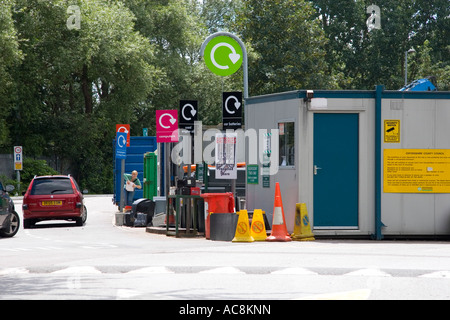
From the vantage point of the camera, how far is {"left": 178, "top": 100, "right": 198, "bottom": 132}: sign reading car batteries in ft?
67.9

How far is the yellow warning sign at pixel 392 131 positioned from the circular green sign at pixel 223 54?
21.7 ft

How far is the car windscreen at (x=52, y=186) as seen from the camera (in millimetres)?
25109

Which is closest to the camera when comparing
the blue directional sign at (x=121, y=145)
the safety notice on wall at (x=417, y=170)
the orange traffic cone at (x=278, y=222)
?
the orange traffic cone at (x=278, y=222)

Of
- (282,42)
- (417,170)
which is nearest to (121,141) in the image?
(417,170)

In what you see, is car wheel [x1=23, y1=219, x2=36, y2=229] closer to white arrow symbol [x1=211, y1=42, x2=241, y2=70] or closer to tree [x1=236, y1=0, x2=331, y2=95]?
white arrow symbol [x1=211, y1=42, x2=241, y2=70]

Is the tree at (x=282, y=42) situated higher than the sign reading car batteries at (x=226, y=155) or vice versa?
the tree at (x=282, y=42)

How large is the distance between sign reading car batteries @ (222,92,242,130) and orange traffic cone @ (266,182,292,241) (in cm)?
217

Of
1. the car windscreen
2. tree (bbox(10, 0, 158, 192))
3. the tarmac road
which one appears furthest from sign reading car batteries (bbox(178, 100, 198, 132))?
tree (bbox(10, 0, 158, 192))

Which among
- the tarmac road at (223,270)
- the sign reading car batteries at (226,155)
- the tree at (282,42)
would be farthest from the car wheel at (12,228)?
the tree at (282,42)

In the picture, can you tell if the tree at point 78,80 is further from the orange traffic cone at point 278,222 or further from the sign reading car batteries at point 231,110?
the orange traffic cone at point 278,222

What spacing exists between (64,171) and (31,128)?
382 cm

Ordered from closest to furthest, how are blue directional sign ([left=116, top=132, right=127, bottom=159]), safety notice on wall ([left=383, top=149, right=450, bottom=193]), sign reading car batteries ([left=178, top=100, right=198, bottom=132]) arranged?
safety notice on wall ([left=383, top=149, right=450, bottom=193]) < sign reading car batteries ([left=178, top=100, right=198, bottom=132]) < blue directional sign ([left=116, top=132, right=127, bottom=159])

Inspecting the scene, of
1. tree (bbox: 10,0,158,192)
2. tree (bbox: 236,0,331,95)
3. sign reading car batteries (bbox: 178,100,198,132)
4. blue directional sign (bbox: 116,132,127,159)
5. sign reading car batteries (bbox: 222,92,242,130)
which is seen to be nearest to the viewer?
sign reading car batteries (bbox: 222,92,242,130)
